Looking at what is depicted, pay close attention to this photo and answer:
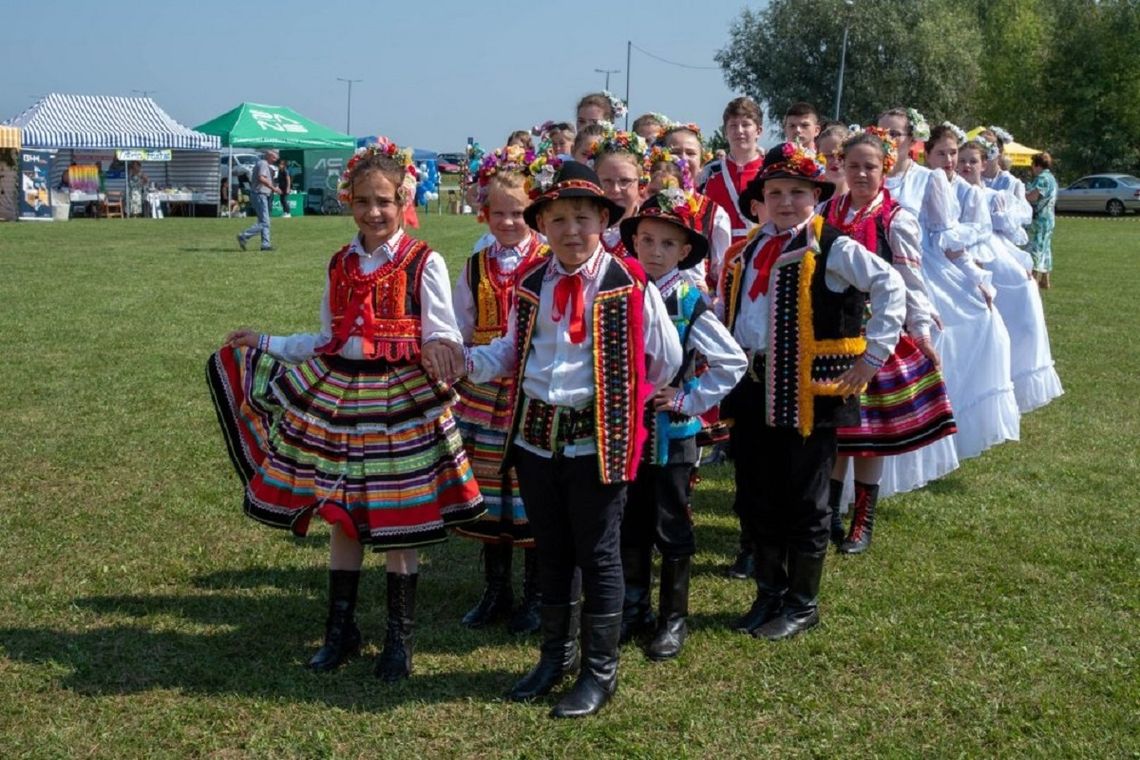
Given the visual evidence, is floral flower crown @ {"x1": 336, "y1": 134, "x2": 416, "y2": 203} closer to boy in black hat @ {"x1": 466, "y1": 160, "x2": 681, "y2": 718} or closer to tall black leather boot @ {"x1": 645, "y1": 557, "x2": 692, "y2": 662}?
boy in black hat @ {"x1": 466, "y1": 160, "x2": 681, "y2": 718}

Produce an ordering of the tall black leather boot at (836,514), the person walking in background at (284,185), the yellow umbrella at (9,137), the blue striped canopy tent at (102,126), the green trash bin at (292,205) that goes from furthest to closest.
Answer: the green trash bin at (292,205) → the person walking in background at (284,185) → the blue striped canopy tent at (102,126) → the yellow umbrella at (9,137) → the tall black leather boot at (836,514)

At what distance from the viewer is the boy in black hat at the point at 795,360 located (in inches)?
173

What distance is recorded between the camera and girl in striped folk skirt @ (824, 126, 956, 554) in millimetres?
5152

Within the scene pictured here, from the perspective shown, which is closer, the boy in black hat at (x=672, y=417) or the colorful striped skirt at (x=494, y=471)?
the boy in black hat at (x=672, y=417)

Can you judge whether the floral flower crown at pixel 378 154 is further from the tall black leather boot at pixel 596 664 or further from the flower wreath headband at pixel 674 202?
the tall black leather boot at pixel 596 664

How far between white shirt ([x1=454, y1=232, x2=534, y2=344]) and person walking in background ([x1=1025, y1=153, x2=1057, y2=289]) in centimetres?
1332

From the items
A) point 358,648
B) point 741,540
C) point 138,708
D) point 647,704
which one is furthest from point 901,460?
point 138,708

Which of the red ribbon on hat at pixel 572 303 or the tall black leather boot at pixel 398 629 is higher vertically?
the red ribbon on hat at pixel 572 303

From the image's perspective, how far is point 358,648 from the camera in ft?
14.1

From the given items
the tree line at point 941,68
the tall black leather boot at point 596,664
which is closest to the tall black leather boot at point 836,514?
the tall black leather boot at point 596,664

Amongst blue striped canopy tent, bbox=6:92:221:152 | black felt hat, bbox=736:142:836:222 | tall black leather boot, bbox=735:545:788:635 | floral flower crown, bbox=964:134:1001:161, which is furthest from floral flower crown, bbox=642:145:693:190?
blue striped canopy tent, bbox=6:92:221:152

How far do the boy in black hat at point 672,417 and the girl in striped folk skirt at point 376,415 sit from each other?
0.68 meters

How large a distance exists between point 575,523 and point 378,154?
1.45 meters

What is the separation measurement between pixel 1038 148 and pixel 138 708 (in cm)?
5337
